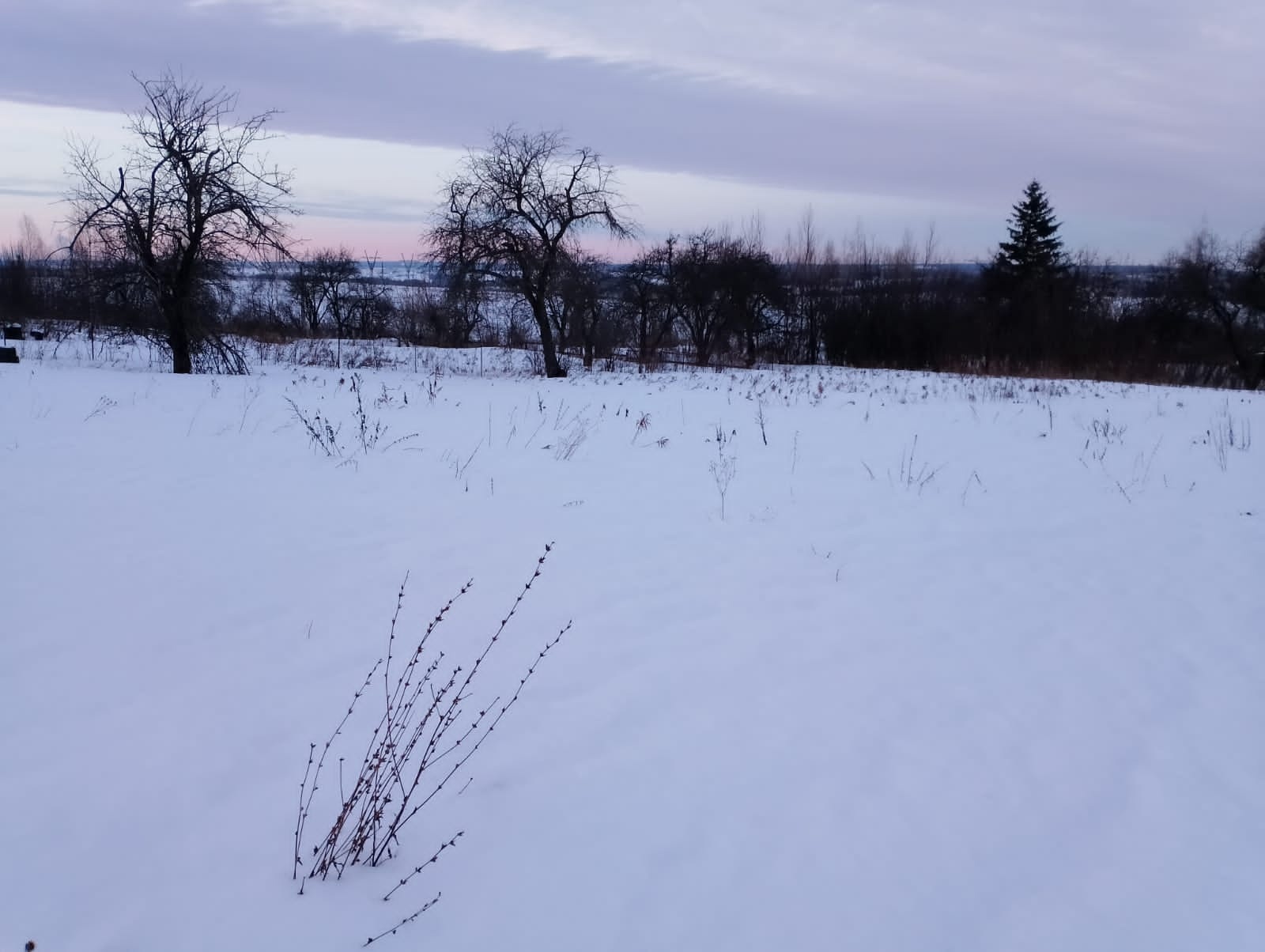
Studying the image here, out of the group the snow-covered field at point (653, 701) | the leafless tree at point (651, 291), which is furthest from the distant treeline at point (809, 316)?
the snow-covered field at point (653, 701)

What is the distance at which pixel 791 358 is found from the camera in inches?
1332

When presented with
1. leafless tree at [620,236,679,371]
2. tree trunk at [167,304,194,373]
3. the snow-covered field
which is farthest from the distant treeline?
the snow-covered field

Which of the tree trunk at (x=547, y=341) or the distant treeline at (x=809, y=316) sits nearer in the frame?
the tree trunk at (x=547, y=341)

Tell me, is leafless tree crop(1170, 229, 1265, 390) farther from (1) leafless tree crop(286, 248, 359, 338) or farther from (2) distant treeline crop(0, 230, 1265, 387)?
(1) leafless tree crop(286, 248, 359, 338)

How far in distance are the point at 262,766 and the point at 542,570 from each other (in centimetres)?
211

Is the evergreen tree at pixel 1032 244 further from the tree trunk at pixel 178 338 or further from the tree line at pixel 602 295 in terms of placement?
the tree trunk at pixel 178 338

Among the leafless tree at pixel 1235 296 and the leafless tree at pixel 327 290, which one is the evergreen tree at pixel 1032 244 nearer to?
the leafless tree at pixel 1235 296

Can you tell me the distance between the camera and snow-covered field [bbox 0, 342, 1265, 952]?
7.44 feet

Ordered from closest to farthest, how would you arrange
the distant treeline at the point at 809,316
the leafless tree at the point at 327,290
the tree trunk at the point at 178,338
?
1. the tree trunk at the point at 178,338
2. the distant treeline at the point at 809,316
3. the leafless tree at the point at 327,290

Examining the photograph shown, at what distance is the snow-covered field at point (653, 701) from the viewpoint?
2268 mm

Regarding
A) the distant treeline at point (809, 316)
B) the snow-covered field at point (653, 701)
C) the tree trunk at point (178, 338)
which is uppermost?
the distant treeline at point (809, 316)

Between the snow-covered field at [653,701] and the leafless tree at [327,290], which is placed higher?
the leafless tree at [327,290]

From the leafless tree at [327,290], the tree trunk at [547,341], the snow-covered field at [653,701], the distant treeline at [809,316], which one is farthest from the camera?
the leafless tree at [327,290]

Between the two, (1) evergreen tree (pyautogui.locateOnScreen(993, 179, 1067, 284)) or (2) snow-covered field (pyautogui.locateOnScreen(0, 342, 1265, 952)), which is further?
(1) evergreen tree (pyautogui.locateOnScreen(993, 179, 1067, 284))
